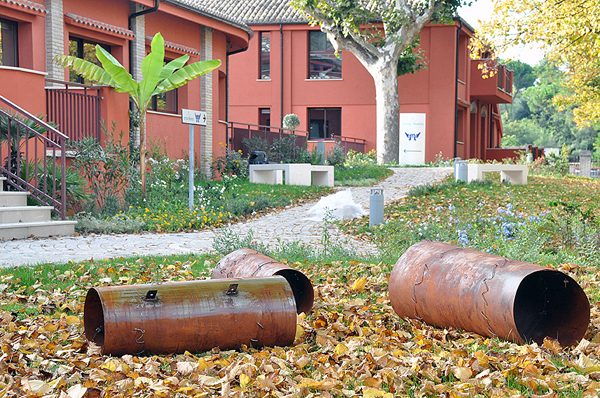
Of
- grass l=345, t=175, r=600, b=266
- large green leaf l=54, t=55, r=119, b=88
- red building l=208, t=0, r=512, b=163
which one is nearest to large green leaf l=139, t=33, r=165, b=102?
large green leaf l=54, t=55, r=119, b=88

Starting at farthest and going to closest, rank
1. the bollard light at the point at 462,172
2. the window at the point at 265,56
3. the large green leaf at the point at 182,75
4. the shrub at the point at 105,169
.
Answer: the window at the point at 265,56 → the bollard light at the point at 462,172 → the large green leaf at the point at 182,75 → the shrub at the point at 105,169

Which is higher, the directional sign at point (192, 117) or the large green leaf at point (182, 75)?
the large green leaf at point (182, 75)

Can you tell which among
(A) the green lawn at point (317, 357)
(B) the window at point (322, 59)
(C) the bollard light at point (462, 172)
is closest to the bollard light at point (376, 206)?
(A) the green lawn at point (317, 357)

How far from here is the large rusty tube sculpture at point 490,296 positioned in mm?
3908

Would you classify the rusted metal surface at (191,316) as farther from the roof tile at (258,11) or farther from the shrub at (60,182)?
the roof tile at (258,11)

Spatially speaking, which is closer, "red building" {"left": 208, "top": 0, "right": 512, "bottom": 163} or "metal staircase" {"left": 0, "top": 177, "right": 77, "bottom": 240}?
"metal staircase" {"left": 0, "top": 177, "right": 77, "bottom": 240}

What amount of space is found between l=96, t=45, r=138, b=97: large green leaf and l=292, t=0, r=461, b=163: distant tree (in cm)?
1103

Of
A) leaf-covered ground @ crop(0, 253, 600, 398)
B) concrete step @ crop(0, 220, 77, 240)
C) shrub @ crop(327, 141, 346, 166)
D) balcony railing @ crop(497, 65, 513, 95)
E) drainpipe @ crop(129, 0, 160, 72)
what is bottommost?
leaf-covered ground @ crop(0, 253, 600, 398)

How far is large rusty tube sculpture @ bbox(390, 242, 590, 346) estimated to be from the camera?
391cm

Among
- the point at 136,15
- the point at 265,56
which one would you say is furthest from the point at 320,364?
the point at 265,56

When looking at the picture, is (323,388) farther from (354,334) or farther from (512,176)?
(512,176)

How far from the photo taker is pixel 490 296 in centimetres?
394

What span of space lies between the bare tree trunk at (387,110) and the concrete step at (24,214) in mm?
16427

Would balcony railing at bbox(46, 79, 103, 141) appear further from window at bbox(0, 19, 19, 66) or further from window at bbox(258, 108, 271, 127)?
window at bbox(258, 108, 271, 127)
